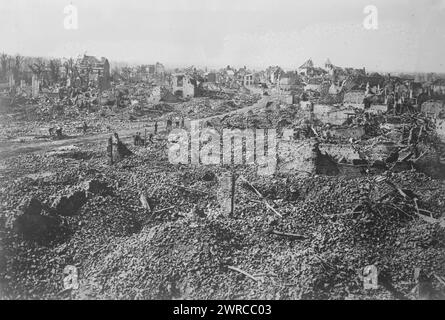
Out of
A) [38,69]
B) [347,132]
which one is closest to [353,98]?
[347,132]

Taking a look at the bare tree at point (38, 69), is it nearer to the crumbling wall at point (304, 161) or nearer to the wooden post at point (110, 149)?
the wooden post at point (110, 149)

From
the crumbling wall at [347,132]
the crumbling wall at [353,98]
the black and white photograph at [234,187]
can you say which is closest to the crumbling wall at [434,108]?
the black and white photograph at [234,187]

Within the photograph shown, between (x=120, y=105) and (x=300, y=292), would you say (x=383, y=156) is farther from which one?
(x=120, y=105)

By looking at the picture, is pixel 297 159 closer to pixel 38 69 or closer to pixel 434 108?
pixel 434 108

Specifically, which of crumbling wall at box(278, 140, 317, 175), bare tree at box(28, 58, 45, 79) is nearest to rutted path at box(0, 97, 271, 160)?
crumbling wall at box(278, 140, 317, 175)

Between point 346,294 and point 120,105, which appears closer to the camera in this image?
point 346,294

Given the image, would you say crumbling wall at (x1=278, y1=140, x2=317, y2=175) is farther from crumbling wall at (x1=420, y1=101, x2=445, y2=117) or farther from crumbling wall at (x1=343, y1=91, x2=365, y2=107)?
crumbling wall at (x1=343, y1=91, x2=365, y2=107)

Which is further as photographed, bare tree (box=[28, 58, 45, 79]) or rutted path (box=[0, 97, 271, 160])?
bare tree (box=[28, 58, 45, 79])
